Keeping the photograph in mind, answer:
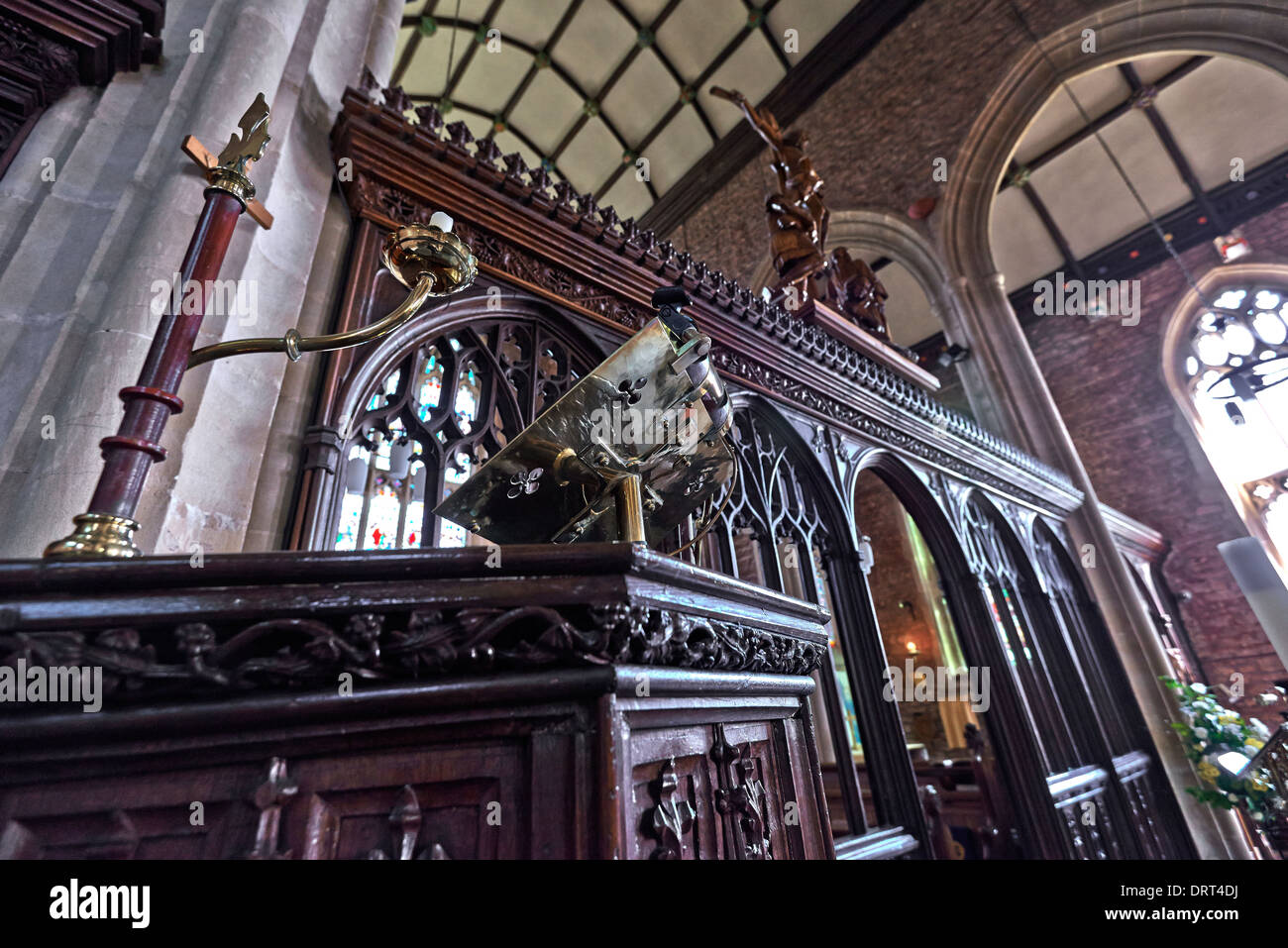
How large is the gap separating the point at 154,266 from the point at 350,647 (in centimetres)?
127

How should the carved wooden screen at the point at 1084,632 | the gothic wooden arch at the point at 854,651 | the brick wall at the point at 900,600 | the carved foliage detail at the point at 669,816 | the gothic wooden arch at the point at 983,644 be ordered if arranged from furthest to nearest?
the brick wall at the point at 900,600 < the carved wooden screen at the point at 1084,632 < the gothic wooden arch at the point at 983,644 < the gothic wooden arch at the point at 854,651 < the carved foliage detail at the point at 669,816

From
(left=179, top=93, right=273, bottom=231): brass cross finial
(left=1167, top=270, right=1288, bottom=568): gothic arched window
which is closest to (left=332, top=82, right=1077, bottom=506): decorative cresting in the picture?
(left=179, top=93, right=273, bottom=231): brass cross finial

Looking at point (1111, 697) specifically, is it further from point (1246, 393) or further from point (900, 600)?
point (1246, 393)

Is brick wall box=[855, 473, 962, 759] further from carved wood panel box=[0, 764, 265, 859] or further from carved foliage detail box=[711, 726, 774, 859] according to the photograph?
carved wood panel box=[0, 764, 265, 859]

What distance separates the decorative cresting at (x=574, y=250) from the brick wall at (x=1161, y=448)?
699 centimetres

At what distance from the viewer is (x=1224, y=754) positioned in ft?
11.7

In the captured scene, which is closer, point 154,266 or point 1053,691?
point 154,266

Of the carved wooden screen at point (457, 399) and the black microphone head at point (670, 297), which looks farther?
the carved wooden screen at point (457, 399)

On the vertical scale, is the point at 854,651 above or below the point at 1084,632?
below

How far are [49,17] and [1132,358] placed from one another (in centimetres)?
1132

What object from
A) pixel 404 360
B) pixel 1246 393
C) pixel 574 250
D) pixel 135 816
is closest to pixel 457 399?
pixel 404 360

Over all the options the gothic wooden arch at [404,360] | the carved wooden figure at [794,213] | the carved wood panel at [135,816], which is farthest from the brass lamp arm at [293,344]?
the carved wooden figure at [794,213]

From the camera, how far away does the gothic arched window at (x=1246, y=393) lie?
7.48 m

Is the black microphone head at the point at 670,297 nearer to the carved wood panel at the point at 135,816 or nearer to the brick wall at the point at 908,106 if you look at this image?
the carved wood panel at the point at 135,816
